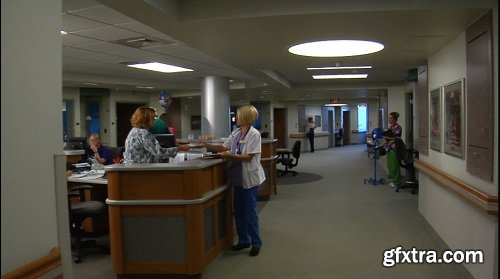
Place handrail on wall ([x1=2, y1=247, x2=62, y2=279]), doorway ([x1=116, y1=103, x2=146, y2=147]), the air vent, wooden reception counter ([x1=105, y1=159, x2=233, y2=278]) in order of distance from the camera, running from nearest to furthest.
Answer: handrail on wall ([x1=2, y1=247, x2=62, y2=279]) → wooden reception counter ([x1=105, y1=159, x2=233, y2=278]) → the air vent → doorway ([x1=116, y1=103, x2=146, y2=147])

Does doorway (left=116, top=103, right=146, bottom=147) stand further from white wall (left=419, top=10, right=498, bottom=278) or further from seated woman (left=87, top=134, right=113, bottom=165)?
white wall (left=419, top=10, right=498, bottom=278)

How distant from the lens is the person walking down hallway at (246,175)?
4090mm

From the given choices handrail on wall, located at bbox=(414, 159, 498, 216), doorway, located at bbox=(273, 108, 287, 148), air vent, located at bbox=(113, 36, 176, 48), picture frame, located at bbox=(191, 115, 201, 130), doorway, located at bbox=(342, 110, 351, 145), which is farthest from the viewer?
doorway, located at bbox=(342, 110, 351, 145)

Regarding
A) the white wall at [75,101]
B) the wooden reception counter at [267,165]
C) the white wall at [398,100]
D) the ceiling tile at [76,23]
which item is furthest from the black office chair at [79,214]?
the white wall at [398,100]

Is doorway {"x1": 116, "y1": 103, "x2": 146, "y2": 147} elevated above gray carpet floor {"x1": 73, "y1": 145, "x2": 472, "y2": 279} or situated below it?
above

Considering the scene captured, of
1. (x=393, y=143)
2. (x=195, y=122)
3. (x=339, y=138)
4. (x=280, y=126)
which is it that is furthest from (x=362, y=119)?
(x=393, y=143)

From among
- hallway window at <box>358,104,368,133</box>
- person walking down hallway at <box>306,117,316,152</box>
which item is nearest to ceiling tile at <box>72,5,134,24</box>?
person walking down hallway at <box>306,117,316,152</box>

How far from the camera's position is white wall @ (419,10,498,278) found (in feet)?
9.71

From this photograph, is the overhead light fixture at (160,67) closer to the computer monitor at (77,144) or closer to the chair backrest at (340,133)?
the computer monitor at (77,144)

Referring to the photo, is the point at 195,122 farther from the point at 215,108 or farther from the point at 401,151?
the point at 401,151

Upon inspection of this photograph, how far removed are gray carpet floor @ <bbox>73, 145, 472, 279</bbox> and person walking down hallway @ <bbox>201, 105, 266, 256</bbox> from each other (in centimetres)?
24

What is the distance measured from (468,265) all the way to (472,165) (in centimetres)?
92

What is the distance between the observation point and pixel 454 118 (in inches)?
153

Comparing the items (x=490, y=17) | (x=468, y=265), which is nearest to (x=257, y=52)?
(x=490, y=17)
